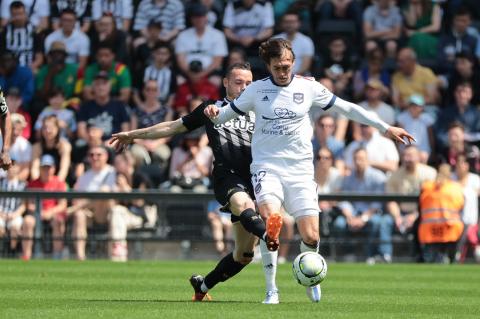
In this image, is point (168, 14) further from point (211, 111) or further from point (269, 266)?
point (269, 266)

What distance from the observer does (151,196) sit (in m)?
19.9

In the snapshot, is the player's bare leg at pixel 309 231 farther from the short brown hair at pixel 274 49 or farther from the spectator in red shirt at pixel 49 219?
the spectator in red shirt at pixel 49 219

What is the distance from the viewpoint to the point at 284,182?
11.0m

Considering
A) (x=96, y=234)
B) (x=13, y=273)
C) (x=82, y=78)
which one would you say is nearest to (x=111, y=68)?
(x=82, y=78)

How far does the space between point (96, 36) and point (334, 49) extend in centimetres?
455

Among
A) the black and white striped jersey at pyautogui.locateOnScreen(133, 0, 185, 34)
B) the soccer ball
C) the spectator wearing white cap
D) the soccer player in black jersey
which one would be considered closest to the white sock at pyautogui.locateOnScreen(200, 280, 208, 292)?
the soccer player in black jersey

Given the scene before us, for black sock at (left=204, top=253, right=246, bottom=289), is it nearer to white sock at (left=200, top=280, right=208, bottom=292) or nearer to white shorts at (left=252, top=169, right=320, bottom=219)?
white sock at (left=200, top=280, right=208, bottom=292)

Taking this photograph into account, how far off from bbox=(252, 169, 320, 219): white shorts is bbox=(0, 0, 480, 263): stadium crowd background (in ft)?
28.7

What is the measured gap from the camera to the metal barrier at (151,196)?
19.9 m

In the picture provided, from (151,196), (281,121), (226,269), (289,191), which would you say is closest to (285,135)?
(281,121)

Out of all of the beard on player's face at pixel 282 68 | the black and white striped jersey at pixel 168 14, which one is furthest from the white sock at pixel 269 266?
the black and white striped jersey at pixel 168 14

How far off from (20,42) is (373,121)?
1374 cm

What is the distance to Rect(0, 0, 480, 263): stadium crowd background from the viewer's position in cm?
2014

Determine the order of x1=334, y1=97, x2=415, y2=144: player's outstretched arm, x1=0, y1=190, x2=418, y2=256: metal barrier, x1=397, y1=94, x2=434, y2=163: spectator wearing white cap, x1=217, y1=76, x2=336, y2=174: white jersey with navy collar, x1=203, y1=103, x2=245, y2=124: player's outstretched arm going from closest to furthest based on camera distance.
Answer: x1=334, y1=97, x2=415, y2=144: player's outstretched arm < x1=217, y1=76, x2=336, y2=174: white jersey with navy collar < x1=203, y1=103, x2=245, y2=124: player's outstretched arm < x1=0, y1=190, x2=418, y2=256: metal barrier < x1=397, y1=94, x2=434, y2=163: spectator wearing white cap
